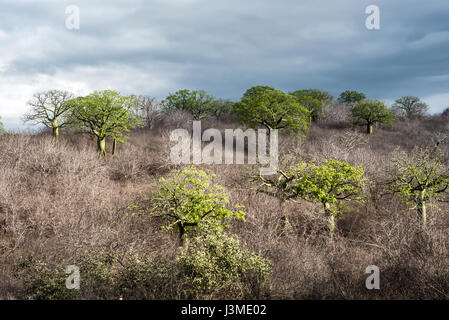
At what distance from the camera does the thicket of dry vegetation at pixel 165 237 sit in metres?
6.95

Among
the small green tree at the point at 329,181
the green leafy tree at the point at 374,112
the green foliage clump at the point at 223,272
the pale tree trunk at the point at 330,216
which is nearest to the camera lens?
the green foliage clump at the point at 223,272

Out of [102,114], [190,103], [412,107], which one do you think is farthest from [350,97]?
[102,114]

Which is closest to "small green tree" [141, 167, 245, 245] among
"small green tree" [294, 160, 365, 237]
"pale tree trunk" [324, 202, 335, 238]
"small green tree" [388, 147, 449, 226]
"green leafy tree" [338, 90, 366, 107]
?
"small green tree" [294, 160, 365, 237]

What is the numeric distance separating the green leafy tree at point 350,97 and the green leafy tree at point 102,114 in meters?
49.5

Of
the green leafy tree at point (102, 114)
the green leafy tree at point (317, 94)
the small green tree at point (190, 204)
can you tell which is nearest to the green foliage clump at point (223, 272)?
the small green tree at point (190, 204)

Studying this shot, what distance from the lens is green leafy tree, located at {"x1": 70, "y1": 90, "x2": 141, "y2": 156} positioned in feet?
93.7

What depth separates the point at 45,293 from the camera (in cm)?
636

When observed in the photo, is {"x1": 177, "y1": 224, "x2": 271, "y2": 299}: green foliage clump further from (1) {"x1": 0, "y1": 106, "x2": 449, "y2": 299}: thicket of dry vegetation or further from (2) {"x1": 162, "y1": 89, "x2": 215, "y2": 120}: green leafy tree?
(2) {"x1": 162, "y1": 89, "x2": 215, "y2": 120}: green leafy tree

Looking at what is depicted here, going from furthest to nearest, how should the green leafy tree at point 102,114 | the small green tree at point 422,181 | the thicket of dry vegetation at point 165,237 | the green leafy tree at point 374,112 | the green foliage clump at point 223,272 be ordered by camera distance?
the green leafy tree at point 374,112 → the green leafy tree at point 102,114 → the small green tree at point 422,181 → the thicket of dry vegetation at point 165,237 → the green foliage clump at point 223,272

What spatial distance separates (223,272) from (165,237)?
226 inches

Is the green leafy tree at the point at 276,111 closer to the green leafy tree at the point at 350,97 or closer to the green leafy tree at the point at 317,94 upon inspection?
the green leafy tree at the point at 317,94
